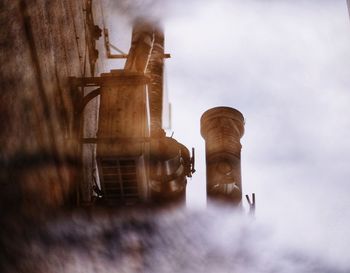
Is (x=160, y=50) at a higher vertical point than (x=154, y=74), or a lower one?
higher

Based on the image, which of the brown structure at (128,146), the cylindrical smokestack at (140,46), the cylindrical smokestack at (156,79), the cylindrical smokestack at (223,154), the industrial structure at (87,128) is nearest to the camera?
the industrial structure at (87,128)

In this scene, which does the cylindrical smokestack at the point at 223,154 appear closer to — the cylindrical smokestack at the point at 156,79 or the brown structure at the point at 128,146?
the cylindrical smokestack at the point at 156,79

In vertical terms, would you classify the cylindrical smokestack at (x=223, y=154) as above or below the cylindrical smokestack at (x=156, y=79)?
below

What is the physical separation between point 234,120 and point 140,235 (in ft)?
14.1

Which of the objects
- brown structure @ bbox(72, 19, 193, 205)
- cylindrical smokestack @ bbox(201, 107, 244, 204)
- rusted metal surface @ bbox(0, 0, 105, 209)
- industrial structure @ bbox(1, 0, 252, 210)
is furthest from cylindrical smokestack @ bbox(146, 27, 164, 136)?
rusted metal surface @ bbox(0, 0, 105, 209)

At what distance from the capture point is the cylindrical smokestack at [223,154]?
36.5 feet

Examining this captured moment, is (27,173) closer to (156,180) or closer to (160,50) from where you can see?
(156,180)

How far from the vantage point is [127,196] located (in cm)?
762

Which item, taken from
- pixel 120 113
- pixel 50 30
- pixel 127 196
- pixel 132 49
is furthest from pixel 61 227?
pixel 132 49

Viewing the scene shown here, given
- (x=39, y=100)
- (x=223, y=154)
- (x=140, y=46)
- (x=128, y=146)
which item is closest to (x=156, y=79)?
(x=140, y=46)

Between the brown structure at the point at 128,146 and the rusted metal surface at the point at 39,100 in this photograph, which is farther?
the brown structure at the point at 128,146

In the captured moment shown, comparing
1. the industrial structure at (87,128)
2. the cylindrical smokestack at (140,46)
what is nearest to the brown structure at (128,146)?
the industrial structure at (87,128)

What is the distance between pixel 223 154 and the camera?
11.2 meters

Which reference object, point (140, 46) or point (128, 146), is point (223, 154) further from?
point (128, 146)
